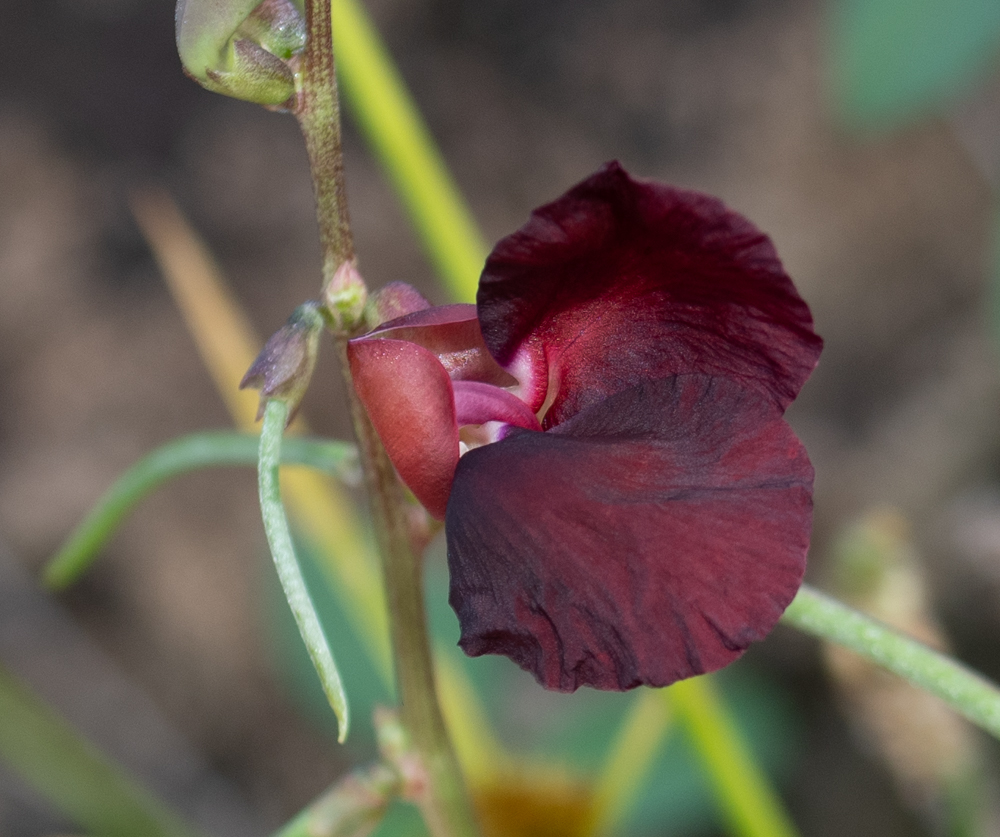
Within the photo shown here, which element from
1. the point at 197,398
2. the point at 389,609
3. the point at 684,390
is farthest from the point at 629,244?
the point at 197,398

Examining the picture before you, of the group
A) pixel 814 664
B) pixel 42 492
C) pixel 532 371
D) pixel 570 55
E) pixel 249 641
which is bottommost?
pixel 814 664

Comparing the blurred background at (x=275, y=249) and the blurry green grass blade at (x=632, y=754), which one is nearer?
the blurry green grass blade at (x=632, y=754)

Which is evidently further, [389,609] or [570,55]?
[570,55]

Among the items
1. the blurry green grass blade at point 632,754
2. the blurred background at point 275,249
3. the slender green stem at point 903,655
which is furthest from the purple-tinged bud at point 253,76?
the blurred background at point 275,249

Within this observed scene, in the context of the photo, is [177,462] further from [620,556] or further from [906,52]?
[906,52]

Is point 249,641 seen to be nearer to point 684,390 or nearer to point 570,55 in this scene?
point 570,55

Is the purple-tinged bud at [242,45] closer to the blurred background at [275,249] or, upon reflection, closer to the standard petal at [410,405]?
the standard petal at [410,405]

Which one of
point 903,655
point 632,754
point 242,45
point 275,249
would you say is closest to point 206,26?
point 242,45
